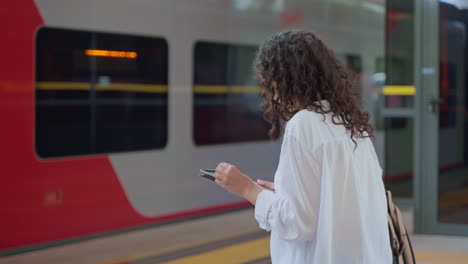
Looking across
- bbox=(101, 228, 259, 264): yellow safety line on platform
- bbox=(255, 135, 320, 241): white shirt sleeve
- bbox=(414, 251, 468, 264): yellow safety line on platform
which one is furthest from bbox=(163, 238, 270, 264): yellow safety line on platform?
bbox=(255, 135, 320, 241): white shirt sleeve

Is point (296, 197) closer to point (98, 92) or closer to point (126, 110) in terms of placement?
point (98, 92)

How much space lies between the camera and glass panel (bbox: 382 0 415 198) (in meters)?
5.94

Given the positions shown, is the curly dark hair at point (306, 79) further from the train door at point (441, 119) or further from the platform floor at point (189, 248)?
the train door at point (441, 119)

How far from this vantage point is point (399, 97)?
6027 millimetres

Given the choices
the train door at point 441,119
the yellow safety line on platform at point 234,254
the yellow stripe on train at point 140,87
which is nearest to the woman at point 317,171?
the yellow safety line on platform at point 234,254

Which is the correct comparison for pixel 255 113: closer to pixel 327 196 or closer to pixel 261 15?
pixel 261 15

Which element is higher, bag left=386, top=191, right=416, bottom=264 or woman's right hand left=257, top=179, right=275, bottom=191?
woman's right hand left=257, top=179, right=275, bottom=191

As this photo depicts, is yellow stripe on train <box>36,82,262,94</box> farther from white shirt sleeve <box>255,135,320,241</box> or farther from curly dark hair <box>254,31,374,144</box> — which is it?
white shirt sleeve <box>255,135,320,241</box>

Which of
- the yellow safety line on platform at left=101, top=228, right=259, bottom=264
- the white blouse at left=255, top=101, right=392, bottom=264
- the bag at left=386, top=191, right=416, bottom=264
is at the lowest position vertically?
the yellow safety line on platform at left=101, top=228, right=259, bottom=264

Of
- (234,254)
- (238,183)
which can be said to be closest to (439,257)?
(234,254)

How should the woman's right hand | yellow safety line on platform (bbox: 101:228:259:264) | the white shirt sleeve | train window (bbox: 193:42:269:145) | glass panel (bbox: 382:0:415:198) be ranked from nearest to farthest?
the white shirt sleeve
the woman's right hand
yellow safety line on platform (bbox: 101:228:259:264)
glass panel (bbox: 382:0:415:198)
train window (bbox: 193:42:269:145)

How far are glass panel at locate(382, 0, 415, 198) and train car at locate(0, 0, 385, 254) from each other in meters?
1.48

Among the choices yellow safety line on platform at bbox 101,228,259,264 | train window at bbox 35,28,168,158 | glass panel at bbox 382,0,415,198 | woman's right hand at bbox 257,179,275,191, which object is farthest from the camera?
glass panel at bbox 382,0,415,198

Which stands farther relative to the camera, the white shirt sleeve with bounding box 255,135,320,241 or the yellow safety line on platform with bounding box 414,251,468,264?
the yellow safety line on platform with bounding box 414,251,468,264
